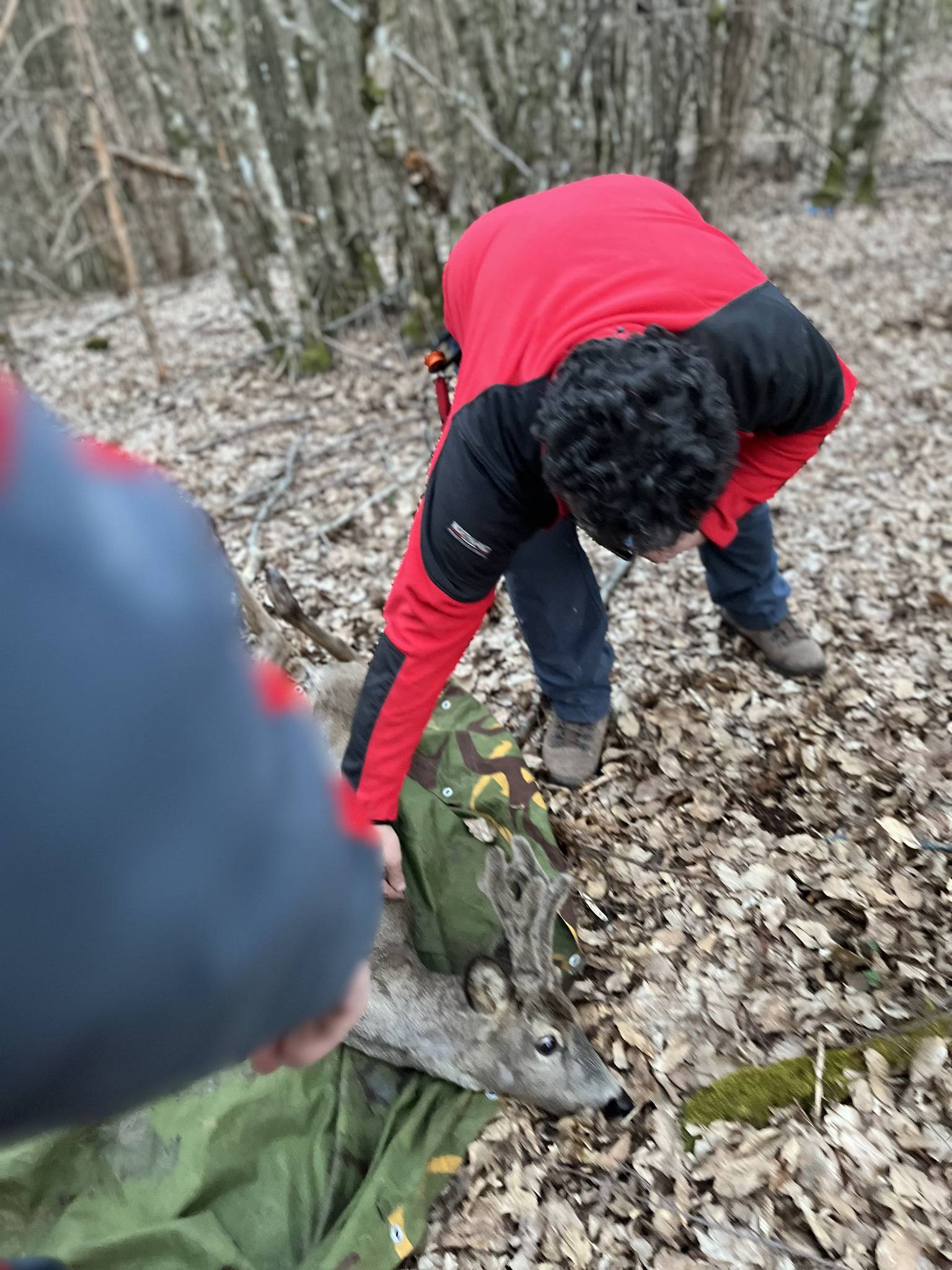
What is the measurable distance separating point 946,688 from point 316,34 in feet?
22.2

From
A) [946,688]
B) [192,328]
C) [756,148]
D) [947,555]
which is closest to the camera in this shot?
A: [946,688]

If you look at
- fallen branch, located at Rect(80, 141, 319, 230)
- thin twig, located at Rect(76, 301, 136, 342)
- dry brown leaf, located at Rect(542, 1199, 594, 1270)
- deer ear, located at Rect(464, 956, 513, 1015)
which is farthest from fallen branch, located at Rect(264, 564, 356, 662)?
thin twig, located at Rect(76, 301, 136, 342)

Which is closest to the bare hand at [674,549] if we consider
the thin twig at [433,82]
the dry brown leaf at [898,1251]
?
the dry brown leaf at [898,1251]

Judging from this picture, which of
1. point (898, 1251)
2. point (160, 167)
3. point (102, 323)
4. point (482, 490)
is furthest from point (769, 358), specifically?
point (102, 323)

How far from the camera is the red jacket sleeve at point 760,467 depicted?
2385 millimetres

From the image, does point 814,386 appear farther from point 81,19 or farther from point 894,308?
point 81,19

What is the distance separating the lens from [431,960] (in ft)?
7.75

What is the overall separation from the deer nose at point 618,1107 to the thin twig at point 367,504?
3.34 metres

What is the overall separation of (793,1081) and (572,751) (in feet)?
4.36

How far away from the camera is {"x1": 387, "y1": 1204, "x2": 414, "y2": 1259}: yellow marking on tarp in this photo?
1933 mm

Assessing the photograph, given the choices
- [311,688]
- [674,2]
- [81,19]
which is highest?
[81,19]

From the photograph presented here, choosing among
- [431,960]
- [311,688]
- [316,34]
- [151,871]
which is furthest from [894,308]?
[151,871]

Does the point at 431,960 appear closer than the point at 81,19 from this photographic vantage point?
Yes

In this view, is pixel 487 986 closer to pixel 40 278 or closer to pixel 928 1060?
pixel 928 1060
